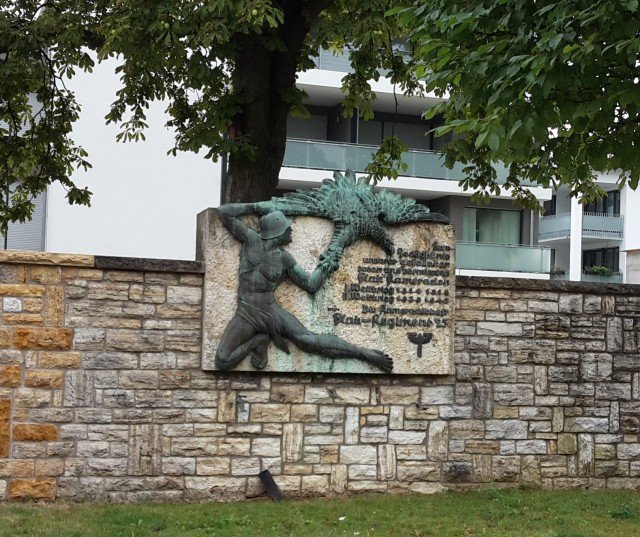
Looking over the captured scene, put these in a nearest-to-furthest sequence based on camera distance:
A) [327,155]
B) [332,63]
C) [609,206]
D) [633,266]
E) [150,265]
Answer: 1. [150,265]
2. [327,155]
3. [332,63]
4. [633,266]
5. [609,206]

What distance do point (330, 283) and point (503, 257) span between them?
22.7m

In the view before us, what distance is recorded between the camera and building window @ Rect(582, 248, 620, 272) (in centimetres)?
4491

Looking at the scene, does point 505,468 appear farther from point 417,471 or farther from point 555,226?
point 555,226

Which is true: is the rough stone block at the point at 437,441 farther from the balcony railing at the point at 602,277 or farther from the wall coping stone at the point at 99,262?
the balcony railing at the point at 602,277

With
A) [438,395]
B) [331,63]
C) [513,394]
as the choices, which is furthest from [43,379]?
[331,63]

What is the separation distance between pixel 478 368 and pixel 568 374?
1.03 meters

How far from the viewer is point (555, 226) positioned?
42.6 meters

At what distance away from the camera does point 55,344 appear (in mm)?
9945

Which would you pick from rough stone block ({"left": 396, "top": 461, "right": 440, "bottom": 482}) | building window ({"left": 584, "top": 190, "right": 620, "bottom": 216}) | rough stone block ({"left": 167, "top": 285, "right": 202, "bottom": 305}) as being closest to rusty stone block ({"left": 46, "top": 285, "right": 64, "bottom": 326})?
rough stone block ({"left": 167, "top": 285, "right": 202, "bottom": 305})

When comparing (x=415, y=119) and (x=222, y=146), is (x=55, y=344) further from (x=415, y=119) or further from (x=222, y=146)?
(x=415, y=119)

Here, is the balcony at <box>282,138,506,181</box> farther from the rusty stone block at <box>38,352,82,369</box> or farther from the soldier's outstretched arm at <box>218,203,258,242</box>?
the rusty stone block at <box>38,352,82,369</box>

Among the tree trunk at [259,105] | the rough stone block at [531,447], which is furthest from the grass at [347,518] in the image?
the tree trunk at [259,105]

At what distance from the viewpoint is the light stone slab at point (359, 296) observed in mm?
10320

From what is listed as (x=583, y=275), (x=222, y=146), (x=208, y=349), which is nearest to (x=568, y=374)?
(x=208, y=349)
